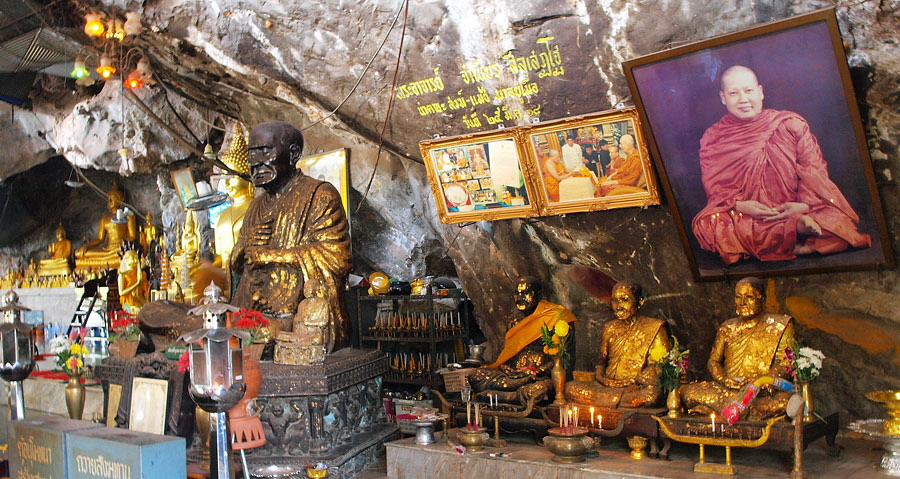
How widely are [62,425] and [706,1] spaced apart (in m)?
4.76

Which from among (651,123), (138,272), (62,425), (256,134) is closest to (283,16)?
(256,134)

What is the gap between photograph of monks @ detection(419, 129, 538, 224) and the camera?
693 centimetres

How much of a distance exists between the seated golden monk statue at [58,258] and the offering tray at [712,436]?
12.4 m

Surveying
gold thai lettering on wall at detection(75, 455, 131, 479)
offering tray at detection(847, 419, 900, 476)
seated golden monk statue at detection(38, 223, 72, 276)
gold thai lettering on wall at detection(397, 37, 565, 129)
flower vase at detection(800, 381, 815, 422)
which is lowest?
offering tray at detection(847, 419, 900, 476)

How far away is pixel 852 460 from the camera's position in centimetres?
544

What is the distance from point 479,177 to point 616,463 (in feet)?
9.07

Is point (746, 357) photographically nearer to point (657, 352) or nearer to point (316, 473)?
point (657, 352)

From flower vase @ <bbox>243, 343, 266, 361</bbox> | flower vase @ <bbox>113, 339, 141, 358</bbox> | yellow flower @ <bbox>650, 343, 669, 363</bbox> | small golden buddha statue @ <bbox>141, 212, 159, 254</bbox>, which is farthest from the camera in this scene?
small golden buddha statue @ <bbox>141, 212, 159, 254</bbox>

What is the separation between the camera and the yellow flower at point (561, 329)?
6.48 metres

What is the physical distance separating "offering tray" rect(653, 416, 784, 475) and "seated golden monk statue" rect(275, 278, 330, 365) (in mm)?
2583

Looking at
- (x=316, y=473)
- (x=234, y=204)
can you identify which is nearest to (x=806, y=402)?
(x=316, y=473)

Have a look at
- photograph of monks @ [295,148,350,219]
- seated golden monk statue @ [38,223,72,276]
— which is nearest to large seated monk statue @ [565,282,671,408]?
photograph of monks @ [295,148,350,219]

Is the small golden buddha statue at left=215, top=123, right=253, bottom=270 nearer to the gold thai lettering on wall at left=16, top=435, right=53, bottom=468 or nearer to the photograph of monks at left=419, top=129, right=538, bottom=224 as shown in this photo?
the photograph of monks at left=419, top=129, right=538, bottom=224

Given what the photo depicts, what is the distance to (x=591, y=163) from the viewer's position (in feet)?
21.5
